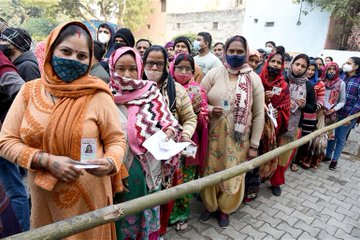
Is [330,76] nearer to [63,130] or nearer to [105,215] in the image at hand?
[63,130]

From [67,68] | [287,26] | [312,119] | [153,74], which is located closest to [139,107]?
[153,74]

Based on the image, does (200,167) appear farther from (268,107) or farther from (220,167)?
(268,107)

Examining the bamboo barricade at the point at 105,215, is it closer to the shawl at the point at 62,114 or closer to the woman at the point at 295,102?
the shawl at the point at 62,114

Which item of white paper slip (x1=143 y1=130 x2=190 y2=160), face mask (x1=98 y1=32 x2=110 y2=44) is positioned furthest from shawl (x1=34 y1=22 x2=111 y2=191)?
face mask (x1=98 y1=32 x2=110 y2=44)

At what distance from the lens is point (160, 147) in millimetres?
1863

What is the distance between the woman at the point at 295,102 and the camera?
13.2 feet

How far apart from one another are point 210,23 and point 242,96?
69.6ft

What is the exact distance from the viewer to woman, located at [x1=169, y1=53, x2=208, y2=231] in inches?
111

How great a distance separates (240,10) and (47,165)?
2058cm

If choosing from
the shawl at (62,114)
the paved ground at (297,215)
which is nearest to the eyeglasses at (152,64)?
the shawl at (62,114)

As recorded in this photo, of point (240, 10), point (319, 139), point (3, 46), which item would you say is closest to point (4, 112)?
point (3, 46)

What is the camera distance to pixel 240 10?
1948 centimetres

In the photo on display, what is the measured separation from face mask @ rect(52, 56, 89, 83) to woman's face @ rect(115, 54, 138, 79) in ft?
1.35

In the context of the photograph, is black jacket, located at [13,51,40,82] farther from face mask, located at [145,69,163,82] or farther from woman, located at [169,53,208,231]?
woman, located at [169,53,208,231]
